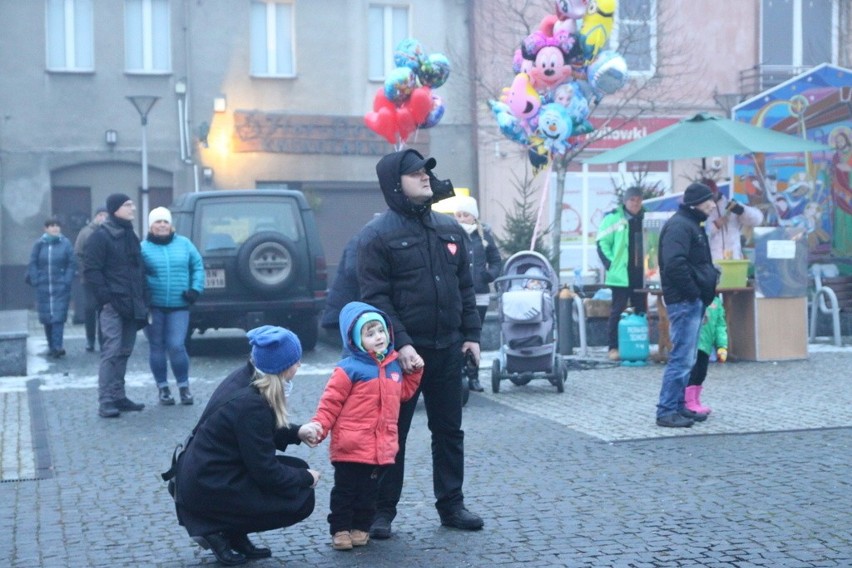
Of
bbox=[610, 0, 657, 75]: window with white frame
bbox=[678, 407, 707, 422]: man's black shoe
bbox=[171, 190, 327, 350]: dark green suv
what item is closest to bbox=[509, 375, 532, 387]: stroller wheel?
bbox=[678, 407, 707, 422]: man's black shoe

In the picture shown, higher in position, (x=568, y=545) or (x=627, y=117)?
(x=627, y=117)

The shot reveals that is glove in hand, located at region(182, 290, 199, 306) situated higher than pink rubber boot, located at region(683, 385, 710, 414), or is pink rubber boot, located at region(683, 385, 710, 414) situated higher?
glove in hand, located at region(182, 290, 199, 306)

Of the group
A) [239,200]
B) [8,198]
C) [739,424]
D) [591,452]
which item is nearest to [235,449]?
[591,452]

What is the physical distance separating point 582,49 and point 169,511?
774cm

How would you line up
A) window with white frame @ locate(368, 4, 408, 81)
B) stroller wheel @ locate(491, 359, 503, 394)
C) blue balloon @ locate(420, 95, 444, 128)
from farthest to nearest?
window with white frame @ locate(368, 4, 408, 81) → blue balloon @ locate(420, 95, 444, 128) → stroller wheel @ locate(491, 359, 503, 394)

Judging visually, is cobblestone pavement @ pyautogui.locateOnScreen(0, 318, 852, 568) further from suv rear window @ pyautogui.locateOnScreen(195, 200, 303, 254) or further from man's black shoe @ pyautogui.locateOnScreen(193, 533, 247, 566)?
suv rear window @ pyautogui.locateOnScreen(195, 200, 303, 254)

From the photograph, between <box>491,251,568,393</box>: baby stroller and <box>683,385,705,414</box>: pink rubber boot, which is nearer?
<box>683,385,705,414</box>: pink rubber boot

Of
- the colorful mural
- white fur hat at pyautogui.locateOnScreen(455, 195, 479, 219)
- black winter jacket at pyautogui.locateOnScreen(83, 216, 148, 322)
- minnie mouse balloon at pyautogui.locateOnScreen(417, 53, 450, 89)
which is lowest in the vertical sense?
black winter jacket at pyautogui.locateOnScreen(83, 216, 148, 322)

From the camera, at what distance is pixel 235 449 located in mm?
5828

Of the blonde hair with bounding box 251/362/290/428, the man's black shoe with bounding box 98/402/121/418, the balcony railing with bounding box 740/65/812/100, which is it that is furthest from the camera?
the balcony railing with bounding box 740/65/812/100

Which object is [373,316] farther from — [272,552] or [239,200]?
[239,200]

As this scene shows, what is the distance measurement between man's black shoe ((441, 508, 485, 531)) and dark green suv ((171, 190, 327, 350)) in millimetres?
8337

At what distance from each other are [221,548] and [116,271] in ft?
16.7

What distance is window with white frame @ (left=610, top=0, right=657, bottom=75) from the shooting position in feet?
81.3
